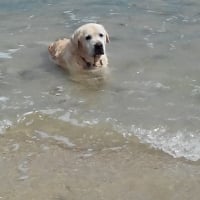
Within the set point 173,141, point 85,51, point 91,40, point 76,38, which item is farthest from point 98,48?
point 173,141

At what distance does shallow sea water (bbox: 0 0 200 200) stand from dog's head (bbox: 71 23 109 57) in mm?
274

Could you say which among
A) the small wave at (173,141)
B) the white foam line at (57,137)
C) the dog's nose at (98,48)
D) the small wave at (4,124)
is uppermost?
the dog's nose at (98,48)

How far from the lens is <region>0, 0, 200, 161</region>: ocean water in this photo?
5191mm

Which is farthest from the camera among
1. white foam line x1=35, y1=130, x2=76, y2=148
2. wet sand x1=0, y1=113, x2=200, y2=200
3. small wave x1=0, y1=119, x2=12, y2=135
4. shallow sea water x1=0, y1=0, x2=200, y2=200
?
small wave x1=0, y1=119, x2=12, y2=135

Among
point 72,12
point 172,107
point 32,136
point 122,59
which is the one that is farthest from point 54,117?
point 72,12

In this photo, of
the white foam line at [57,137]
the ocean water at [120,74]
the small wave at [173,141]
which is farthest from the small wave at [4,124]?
the small wave at [173,141]

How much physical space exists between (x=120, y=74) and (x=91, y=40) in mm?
715

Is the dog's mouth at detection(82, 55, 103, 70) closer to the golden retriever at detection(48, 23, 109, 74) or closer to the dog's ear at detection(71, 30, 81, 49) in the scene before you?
the golden retriever at detection(48, 23, 109, 74)

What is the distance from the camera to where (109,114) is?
5.46 meters

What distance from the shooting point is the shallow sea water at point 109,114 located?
412cm

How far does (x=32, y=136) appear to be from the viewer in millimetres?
5035

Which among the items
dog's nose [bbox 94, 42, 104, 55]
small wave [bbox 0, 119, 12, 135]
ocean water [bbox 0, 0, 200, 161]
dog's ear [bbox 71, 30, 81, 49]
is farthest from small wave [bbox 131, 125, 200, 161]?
dog's ear [bbox 71, 30, 81, 49]

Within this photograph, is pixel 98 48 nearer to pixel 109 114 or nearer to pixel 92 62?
pixel 92 62

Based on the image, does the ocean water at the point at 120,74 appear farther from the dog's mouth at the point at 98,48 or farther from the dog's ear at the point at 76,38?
the dog's ear at the point at 76,38
